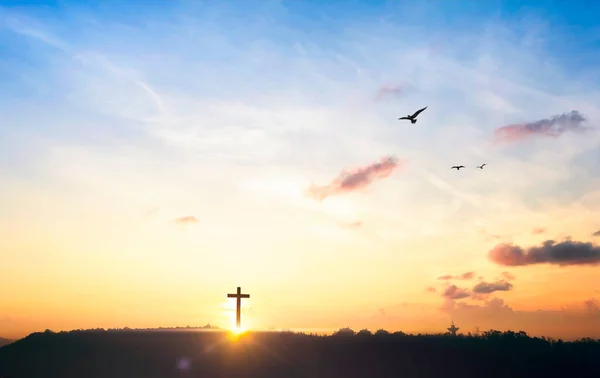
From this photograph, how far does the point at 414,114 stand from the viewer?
47844mm

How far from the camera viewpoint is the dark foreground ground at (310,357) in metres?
39.6

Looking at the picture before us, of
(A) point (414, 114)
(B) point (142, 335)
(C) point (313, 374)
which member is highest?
(A) point (414, 114)

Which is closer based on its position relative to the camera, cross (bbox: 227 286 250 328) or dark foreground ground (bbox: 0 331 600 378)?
dark foreground ground (bbox: 0 331 600 378)

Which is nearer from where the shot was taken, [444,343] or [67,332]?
[444,343]

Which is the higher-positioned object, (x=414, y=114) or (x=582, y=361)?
(x=414, y=114)

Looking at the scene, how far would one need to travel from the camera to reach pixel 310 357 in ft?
137

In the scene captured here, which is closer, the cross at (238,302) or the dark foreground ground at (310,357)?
the dark foreground ground at (310,357)

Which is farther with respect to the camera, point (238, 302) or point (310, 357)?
point (238, 302)

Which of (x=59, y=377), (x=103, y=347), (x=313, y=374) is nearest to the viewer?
(x=313, y=374)

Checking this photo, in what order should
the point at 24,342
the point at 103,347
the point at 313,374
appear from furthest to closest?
the point at 24,342 < the point at 103,347 < the point at 313,374

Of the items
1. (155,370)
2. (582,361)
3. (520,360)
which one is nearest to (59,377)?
(155,370)

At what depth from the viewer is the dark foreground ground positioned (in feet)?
130

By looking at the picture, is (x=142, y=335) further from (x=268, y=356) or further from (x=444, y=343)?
(x=444, y=343)

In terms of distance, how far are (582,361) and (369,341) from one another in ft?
49.0
